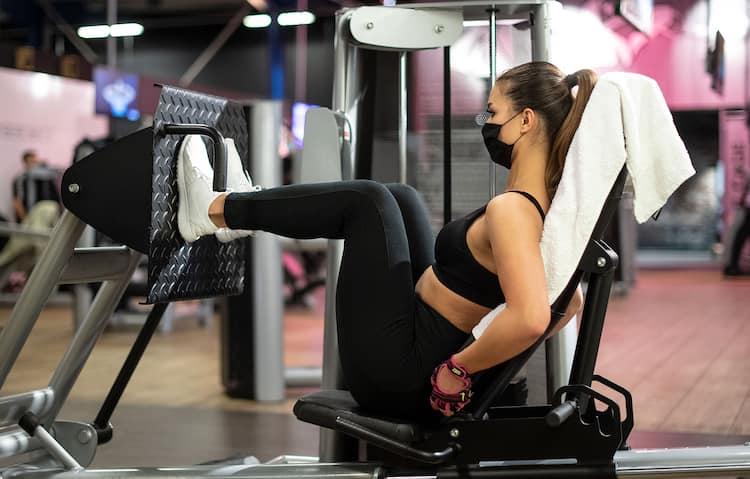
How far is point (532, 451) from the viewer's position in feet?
6.71

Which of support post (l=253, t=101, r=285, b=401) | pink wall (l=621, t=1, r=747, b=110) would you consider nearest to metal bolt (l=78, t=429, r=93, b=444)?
support post (l=253, t=101, r=285, b=401)

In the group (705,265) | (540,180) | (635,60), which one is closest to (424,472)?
(540,180)

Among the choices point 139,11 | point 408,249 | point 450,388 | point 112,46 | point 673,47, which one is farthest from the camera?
point 139,11

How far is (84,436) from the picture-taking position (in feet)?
9.05

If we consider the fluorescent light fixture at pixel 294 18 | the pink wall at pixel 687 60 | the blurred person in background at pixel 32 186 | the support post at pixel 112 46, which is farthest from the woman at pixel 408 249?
the support post at pixel 112 46

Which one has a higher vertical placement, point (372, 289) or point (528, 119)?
point (528, 119)

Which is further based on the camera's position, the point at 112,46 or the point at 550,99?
the point at 112,46

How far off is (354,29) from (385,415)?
113 centimetres

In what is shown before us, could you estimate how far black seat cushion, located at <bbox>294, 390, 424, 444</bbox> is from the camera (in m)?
2.04

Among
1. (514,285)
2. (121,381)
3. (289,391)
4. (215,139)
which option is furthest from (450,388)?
(289,391)

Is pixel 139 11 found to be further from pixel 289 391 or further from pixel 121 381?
pixel 121 381

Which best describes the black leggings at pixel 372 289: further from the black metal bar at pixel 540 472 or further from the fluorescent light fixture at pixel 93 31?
the fluorescent light fixture at pixel 93 31

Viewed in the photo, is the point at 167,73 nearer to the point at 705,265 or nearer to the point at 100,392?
the point at 705,265

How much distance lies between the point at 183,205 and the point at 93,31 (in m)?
12.3
